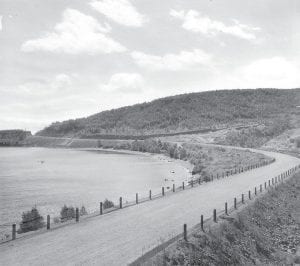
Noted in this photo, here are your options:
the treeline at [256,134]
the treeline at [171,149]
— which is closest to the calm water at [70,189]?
the treeline at [171,149]

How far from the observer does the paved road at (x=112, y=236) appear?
55.0 ft

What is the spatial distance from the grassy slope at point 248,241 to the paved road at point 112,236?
1.39 m

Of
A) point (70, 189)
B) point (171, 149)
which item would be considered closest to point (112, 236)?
point (70, 189)

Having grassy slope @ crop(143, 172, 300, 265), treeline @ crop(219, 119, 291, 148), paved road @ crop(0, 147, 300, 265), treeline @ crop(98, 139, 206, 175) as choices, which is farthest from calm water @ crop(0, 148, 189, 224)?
treeline @ crop(219, 119, 291, 148)

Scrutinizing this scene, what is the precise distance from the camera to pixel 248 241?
23234 mm

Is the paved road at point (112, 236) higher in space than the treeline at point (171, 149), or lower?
lower

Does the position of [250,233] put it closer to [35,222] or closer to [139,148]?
[35,222]

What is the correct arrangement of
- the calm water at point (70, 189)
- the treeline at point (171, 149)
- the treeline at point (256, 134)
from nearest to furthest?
the calm water at point (70, 189)
the treeline at point (171, 149)
the treeline at point (256, 134)

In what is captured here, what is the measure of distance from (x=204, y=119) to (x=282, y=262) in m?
178

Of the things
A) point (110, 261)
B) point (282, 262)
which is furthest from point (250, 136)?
point (110, 261)

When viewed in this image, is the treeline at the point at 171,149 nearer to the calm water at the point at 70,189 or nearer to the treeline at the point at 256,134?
the calm water at the point at 70,189

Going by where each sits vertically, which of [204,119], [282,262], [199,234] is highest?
[204,119]

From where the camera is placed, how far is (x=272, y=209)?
3103cm

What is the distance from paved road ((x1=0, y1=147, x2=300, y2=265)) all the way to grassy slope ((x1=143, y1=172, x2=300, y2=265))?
1.39 m
